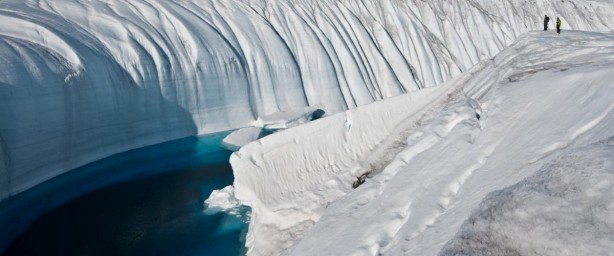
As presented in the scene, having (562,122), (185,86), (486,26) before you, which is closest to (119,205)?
(185,86)

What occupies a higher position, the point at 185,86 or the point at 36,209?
the point at 185,86

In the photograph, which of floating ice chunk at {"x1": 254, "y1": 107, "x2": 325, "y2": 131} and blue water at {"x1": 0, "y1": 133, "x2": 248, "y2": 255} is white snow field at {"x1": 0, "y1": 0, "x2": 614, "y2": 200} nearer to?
floating ice chunk at {"x1": 254, "y1": 107, "x2": 325, "y2": 131}

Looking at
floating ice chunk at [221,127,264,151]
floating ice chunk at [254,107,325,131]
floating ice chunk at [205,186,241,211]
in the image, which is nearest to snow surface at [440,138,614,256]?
floating ice chunk at [205,186,241,211]

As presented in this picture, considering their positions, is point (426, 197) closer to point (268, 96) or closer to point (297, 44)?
point (268, 96)

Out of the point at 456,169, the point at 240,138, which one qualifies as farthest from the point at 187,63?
the point at 456,169

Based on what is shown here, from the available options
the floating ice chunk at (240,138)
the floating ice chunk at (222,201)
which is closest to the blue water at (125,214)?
the floating ice chunk at (222,201)
